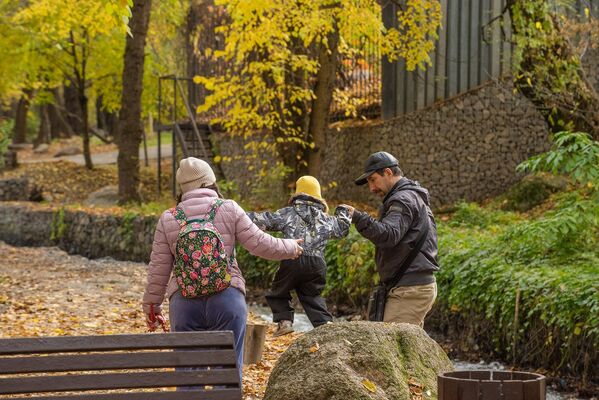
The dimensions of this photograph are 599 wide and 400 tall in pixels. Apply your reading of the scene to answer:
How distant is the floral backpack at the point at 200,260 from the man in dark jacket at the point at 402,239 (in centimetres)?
149

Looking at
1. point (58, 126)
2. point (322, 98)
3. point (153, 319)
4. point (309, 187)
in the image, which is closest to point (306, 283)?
point (309, 187)

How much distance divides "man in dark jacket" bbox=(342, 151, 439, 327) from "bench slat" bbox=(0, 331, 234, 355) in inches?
95.2

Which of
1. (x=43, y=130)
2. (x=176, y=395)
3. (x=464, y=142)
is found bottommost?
(x=43, y=130)

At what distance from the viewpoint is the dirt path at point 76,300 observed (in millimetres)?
11234

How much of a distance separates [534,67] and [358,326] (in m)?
11.0

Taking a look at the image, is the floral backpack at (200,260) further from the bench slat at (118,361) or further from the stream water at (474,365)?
the stream water at (474,365)

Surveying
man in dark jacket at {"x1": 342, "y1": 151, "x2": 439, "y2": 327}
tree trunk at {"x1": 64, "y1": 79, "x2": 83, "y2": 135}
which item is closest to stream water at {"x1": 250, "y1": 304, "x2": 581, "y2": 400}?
man in dark jacket at {"x1": 342, "y1": 151, "x2": 439, "y2": 327}

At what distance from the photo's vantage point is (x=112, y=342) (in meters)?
5.37

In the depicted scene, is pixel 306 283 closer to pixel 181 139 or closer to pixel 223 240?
pixel 223 240

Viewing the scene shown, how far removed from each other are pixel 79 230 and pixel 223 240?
65.4 feet

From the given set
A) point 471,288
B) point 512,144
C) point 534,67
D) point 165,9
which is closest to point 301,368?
point 471,288

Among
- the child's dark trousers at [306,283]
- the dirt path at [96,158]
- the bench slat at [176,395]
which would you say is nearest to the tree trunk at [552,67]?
the child's dark trousers at [306,283]

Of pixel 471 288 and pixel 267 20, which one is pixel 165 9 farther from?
pixel 471 288

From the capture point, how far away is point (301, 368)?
657 centimetres
